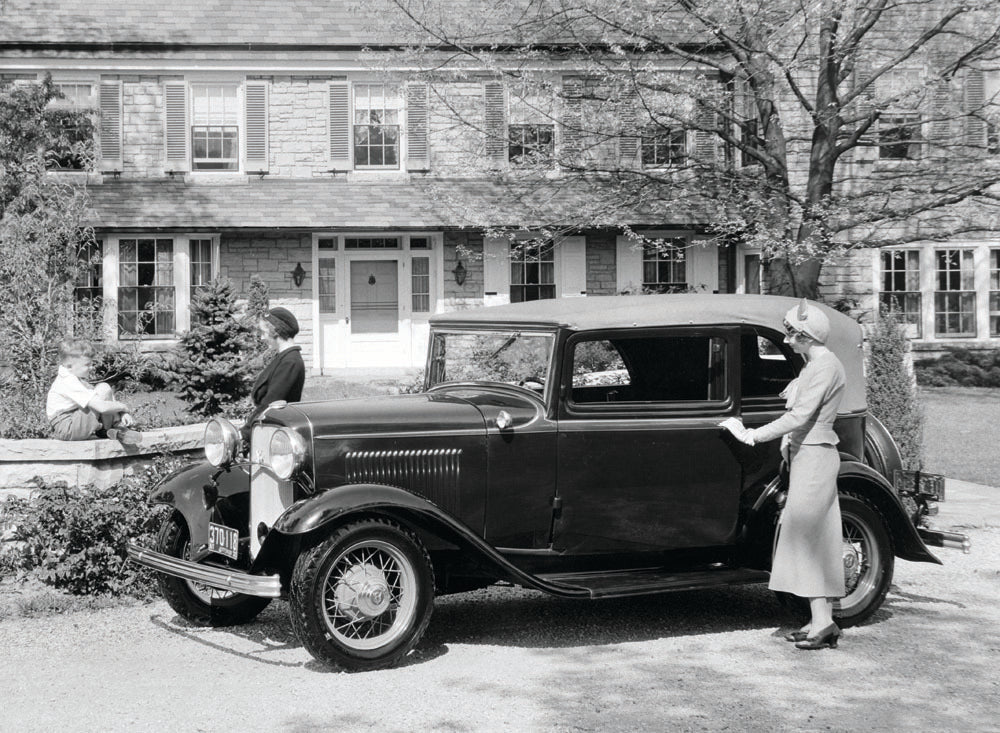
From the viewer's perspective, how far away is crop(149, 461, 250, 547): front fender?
6785 mm

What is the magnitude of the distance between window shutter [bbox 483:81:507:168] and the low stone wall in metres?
7.55

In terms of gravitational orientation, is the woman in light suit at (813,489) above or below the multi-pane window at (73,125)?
below

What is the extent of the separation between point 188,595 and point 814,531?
3545 millimetres

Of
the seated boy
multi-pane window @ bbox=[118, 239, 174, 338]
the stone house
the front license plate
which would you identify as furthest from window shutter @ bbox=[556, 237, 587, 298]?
the front license plate

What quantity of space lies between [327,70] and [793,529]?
17798mm

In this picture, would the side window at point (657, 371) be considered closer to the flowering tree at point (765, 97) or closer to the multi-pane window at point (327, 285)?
the flowering tree at point (765, 97)

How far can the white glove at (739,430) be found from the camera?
6660 mm

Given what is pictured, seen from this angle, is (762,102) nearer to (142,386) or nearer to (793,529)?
(793,529)

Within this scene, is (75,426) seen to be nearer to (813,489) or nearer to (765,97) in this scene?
(813,489)

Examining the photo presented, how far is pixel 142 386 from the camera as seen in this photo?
62.5 ft

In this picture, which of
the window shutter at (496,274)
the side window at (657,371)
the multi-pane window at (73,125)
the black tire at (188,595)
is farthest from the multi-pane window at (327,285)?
the side window at (657,371)

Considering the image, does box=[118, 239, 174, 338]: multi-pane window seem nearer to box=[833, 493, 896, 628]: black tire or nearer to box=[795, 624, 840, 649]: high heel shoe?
box=[833, 493, 896, 628]: black tire

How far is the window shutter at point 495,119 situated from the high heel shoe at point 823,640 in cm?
930

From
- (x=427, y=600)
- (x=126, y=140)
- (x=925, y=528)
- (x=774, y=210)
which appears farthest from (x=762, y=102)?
(x=126, y=140)
